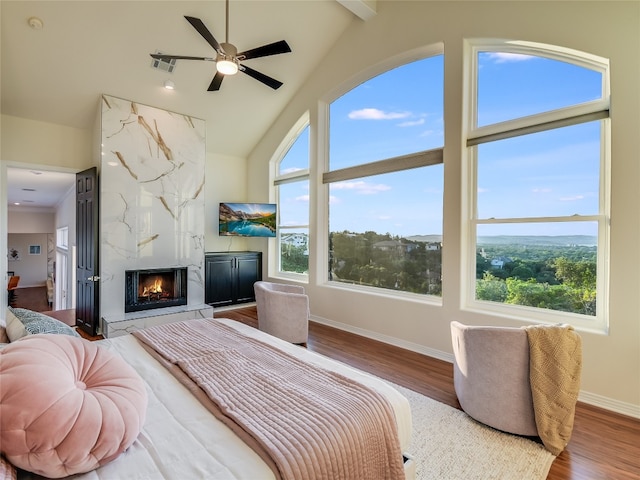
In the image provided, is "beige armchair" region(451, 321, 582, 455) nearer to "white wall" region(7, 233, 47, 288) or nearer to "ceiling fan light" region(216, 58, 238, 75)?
"ceiling fan light" region(216, 58, 238, 75)

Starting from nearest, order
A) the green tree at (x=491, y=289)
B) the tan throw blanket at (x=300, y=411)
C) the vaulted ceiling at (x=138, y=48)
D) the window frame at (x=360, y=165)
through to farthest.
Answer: the tan throw blanket at (x=300, y=411), the green tree at (x=491, y=289), the vaulted ceiling at (x=138, y=48), the window frame at (x=360, y=165)

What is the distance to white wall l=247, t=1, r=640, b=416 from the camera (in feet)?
8.22

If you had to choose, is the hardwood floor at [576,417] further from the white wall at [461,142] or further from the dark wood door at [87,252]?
the dark wood door at [87,252]

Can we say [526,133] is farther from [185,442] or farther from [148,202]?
[148,202]

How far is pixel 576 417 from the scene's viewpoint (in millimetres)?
2477

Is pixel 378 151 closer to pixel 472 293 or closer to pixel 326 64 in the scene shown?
pixel 326 64

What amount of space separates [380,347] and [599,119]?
10.5ft

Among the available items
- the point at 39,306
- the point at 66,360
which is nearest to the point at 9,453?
the point at 66,360

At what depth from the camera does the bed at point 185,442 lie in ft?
3.43

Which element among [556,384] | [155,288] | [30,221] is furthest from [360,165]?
[30,221]

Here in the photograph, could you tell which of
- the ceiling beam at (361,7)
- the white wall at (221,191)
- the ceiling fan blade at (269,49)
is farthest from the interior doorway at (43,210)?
the ceiling beam at (361,7)

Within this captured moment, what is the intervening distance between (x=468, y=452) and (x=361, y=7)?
4.97 m

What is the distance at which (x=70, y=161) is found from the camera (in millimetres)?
4824

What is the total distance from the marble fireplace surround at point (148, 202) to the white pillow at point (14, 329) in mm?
2684
